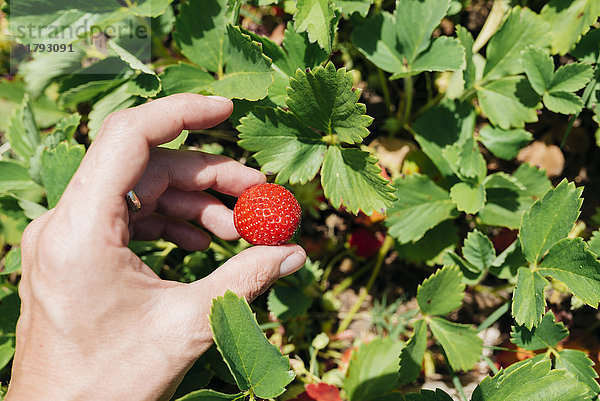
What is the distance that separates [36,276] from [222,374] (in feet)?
2.71

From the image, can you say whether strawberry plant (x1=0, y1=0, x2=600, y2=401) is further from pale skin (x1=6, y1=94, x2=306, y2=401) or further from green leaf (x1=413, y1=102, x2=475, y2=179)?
pale skin (x1=6, y1=94, x2=306, y2=401)

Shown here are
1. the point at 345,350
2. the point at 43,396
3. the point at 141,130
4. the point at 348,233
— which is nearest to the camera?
the point at 43,396

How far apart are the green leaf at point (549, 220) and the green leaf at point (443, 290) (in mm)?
253

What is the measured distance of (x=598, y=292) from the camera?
1.40 metres

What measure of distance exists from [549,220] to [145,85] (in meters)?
1.55

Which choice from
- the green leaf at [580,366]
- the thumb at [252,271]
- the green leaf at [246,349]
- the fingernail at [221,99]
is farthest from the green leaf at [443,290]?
the fingernail at [221,99]

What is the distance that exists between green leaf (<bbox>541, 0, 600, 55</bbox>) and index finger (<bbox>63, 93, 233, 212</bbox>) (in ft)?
4.62

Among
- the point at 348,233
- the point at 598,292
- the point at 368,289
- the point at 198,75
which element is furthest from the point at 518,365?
the point at 198,75

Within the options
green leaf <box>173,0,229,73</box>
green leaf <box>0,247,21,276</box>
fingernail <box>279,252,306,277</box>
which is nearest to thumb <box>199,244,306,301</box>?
fingernail <box>279,252,306,277</box>

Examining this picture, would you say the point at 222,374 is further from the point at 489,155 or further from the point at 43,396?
the point at 489,155

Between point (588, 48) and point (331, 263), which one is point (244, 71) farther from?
point (588, 48)

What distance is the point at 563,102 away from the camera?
1705 millimetres

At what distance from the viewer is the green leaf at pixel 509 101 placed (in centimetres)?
179

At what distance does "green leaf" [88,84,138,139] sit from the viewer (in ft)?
5.93
